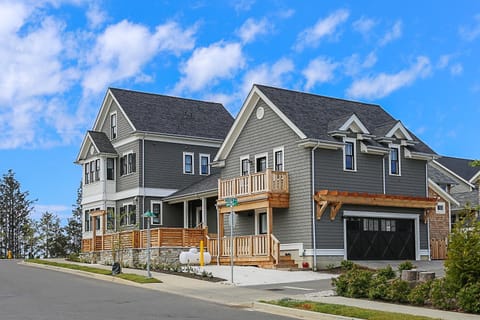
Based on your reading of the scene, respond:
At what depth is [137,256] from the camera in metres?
39.3

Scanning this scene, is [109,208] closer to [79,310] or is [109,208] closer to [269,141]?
[269,141]

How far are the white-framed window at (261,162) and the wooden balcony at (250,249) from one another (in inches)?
157

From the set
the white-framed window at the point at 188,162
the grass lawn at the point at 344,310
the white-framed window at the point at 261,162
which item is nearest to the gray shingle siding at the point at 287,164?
the white-framed window at the point at 261,162

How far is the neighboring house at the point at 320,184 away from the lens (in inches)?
1347

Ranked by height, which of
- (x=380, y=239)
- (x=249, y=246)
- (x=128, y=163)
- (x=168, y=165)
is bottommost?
(x=249, y=246)

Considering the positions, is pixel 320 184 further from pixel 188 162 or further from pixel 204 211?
pixel 188 162

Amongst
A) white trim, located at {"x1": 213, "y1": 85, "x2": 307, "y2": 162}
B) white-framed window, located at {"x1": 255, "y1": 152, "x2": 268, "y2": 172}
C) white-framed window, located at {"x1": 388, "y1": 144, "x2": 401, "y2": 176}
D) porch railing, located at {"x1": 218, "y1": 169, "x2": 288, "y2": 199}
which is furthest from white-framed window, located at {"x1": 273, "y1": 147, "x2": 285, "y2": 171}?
white-framed window, located at {"x1": 388, "y1": 144, "x2": 401, "y2": 176}

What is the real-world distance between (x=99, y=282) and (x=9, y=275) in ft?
17.8

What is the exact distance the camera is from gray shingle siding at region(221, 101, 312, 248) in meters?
34.3

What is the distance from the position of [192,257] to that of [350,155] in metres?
9.19

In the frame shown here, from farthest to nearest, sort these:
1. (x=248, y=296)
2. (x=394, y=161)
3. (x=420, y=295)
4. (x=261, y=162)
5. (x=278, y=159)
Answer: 1. (x=394, y=161)
2. (x=261, y=162)
3. (x=278, y=159)
4. (x=248, y=296)
5. (x=420, y=295)

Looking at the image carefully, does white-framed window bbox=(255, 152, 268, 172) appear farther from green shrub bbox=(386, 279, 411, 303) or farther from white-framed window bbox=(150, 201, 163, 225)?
green shrub bbox=(386, 279, 411, 303)

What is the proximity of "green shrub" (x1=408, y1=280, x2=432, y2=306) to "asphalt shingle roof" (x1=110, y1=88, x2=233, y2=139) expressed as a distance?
1063 inches

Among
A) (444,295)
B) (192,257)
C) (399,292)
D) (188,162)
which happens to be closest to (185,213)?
(188,162)
